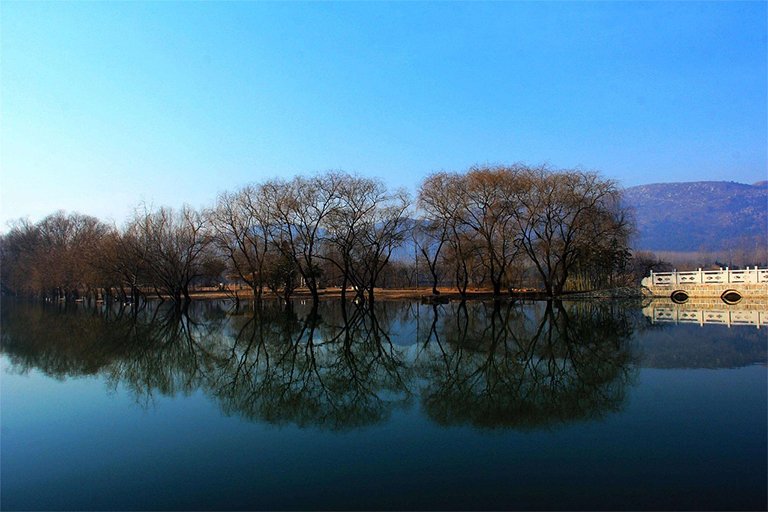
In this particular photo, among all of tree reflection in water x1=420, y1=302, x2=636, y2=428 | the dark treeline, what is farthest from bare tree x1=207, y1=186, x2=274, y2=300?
tree reflection in water x1=420, y1=302, x2=636, y2=428

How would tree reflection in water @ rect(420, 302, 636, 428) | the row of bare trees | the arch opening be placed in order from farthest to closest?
the row of bare trees
the arch opening
tree reflection in water @ rect(420, 302, 636, 428)

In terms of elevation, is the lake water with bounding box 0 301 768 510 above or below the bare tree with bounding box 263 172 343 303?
below

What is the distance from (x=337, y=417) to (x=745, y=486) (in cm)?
601

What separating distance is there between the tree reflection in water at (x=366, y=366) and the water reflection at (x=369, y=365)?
39mm

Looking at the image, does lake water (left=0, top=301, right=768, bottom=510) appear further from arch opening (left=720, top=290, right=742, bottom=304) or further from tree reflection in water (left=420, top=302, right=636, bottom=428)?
arch opening (left=720, top=290, right=742, bottom=304)

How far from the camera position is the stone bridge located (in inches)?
1618

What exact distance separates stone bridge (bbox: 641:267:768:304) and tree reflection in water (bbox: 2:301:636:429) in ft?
67.9

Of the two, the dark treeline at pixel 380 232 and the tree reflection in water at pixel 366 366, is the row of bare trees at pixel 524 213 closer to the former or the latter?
the dark treeline at pixel 380 232

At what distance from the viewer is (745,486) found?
6242mm

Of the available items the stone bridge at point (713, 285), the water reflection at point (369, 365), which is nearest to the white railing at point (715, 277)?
the stone bridge at point (713, 285)

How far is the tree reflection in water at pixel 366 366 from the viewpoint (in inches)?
404

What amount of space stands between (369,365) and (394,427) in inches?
247

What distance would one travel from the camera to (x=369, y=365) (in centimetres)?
1524

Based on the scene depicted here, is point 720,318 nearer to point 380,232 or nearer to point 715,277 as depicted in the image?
point 715,277
